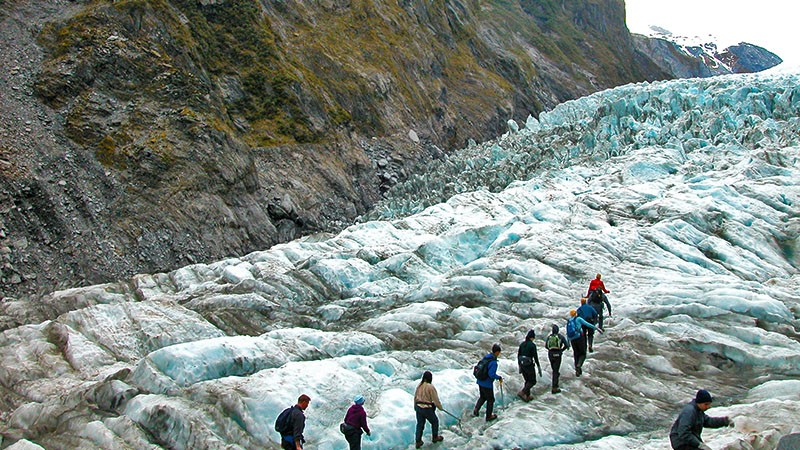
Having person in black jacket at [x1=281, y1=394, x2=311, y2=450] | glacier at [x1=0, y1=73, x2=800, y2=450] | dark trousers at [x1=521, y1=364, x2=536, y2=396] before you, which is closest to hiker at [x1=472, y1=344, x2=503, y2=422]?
glacier at [x1=0, y1=73, x2=800, y2=450]

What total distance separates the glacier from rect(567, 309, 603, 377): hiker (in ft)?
1.46

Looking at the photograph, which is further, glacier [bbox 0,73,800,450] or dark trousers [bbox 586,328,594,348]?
dark trousers [bbox 586,328,594,348]

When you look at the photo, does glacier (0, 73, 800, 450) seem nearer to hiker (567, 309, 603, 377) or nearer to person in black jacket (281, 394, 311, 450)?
hiker (567, 309, 603, 377)

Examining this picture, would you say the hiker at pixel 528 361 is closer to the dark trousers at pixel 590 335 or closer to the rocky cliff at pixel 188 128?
the dark trousers at pixel 590 335

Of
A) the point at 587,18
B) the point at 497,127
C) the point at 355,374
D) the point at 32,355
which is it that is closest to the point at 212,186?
the point at 32,355

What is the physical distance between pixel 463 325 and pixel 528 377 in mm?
5925

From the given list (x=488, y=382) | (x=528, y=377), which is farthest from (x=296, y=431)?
(x=528, y=377)

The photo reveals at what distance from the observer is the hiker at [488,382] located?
13102 millimetres

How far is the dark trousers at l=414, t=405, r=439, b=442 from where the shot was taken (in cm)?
1241

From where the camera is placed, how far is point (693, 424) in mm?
8930

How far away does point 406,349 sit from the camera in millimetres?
18188

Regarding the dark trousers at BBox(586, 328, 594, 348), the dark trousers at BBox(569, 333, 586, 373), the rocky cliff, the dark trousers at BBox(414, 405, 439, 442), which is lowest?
the dark trousers at BBox(586, 328, 594, 348)

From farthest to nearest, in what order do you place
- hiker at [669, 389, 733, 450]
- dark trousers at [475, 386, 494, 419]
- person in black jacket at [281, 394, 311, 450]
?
dark trousers at [475, 386, 494, 419]
person in black jacket at [281, 394, 311, 450]
hiker at [669, 389, 733, 450]

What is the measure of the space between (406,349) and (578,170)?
27048 mm
